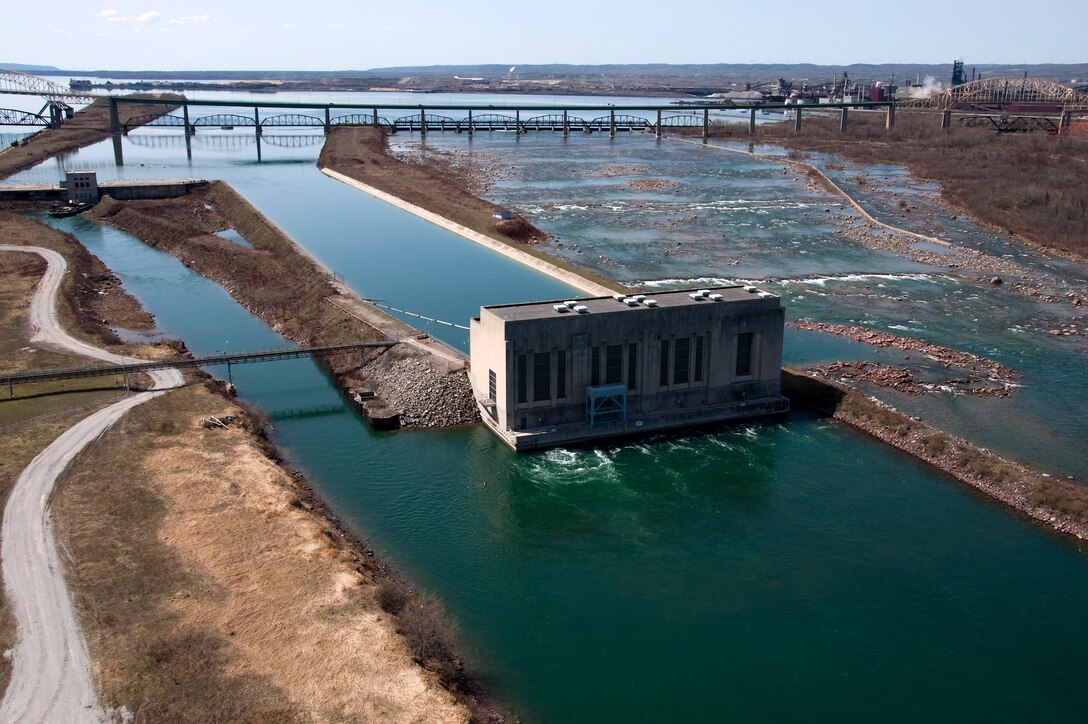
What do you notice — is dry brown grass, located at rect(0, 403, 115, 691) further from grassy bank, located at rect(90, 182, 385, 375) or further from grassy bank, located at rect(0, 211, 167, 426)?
grassy bank, located at rect(90, 182, 385, 375)

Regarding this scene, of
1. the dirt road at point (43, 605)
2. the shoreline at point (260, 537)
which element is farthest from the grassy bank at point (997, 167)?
the dirt road at point (43, 605)

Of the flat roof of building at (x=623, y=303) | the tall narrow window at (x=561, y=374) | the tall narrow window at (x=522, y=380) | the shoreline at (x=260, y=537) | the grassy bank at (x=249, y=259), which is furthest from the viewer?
the grassy bank at (x=249, y=259)

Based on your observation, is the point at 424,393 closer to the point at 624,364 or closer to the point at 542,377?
the point at 542,377

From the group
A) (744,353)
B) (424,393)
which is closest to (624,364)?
(744,353)

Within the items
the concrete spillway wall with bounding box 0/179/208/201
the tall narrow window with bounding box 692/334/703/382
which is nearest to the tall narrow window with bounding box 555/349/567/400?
the tall narrow window with bounding box 692/334/703/382

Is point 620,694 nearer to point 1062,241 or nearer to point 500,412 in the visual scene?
point 500,412

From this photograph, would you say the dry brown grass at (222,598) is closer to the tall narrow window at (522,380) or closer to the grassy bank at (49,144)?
the tall narrow window at (522,380)

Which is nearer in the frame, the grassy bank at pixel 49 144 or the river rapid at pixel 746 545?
the river rapid at pixel 746 545
